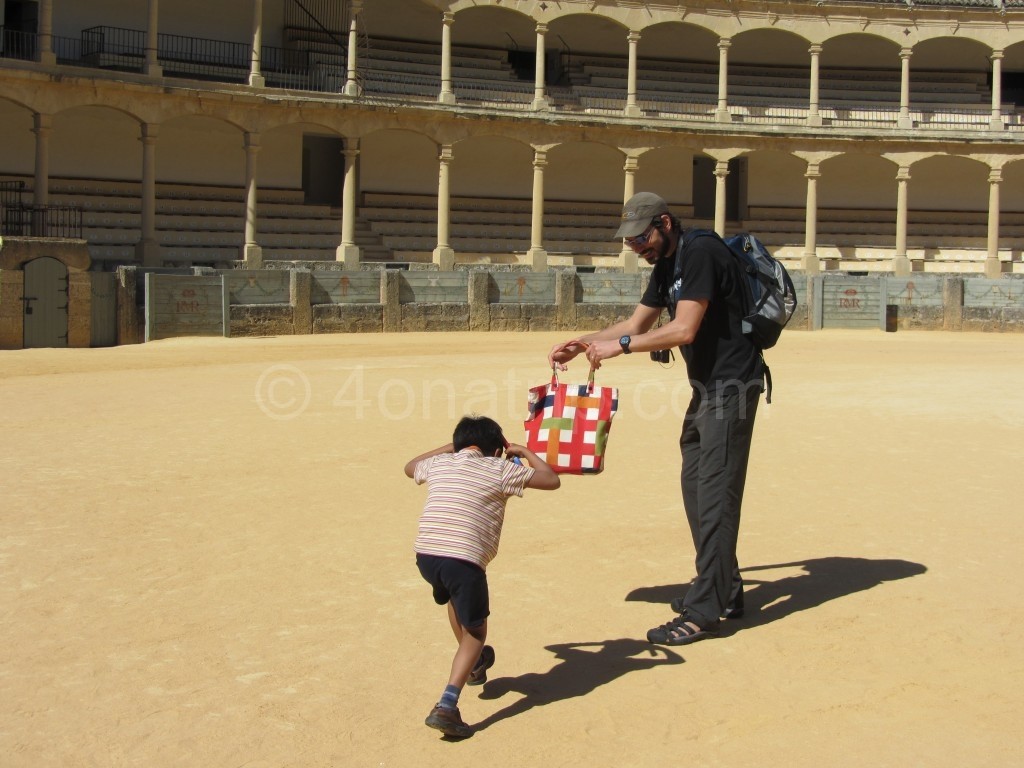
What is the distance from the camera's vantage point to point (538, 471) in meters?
4.28

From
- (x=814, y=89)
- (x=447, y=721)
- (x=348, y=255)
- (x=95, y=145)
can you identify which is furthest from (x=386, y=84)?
(x=447, y=721)

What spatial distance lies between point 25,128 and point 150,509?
21.9 metres

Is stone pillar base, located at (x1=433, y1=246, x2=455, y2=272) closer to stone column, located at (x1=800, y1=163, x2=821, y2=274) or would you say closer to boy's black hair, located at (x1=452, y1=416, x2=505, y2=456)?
stone column, located at (x1=800, y1=163, x2=821, y2=274)

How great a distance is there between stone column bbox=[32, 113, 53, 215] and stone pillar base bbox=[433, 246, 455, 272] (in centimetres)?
858

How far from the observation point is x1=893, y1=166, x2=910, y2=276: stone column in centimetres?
3098

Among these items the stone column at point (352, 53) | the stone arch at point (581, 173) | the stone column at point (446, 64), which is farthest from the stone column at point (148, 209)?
the stone arch at point (581, 173)

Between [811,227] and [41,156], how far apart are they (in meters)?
18.6

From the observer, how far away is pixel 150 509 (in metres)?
7.30

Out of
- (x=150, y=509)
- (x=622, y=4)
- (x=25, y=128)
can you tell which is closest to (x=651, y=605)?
(x=150, y=509)

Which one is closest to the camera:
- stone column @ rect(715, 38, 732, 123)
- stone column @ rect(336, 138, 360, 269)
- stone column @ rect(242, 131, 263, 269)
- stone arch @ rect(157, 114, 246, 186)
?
stone column @ rect(242, 131, 263, 269)

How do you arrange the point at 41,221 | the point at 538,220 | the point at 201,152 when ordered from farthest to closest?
the point at 538,220
the point at 201,152
the point at 41,221

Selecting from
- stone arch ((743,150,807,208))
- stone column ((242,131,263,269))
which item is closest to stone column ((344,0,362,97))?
stone column ((242,131,263,269))

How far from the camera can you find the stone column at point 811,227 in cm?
3089

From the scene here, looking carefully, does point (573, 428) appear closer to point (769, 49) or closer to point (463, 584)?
point (463, 584)
